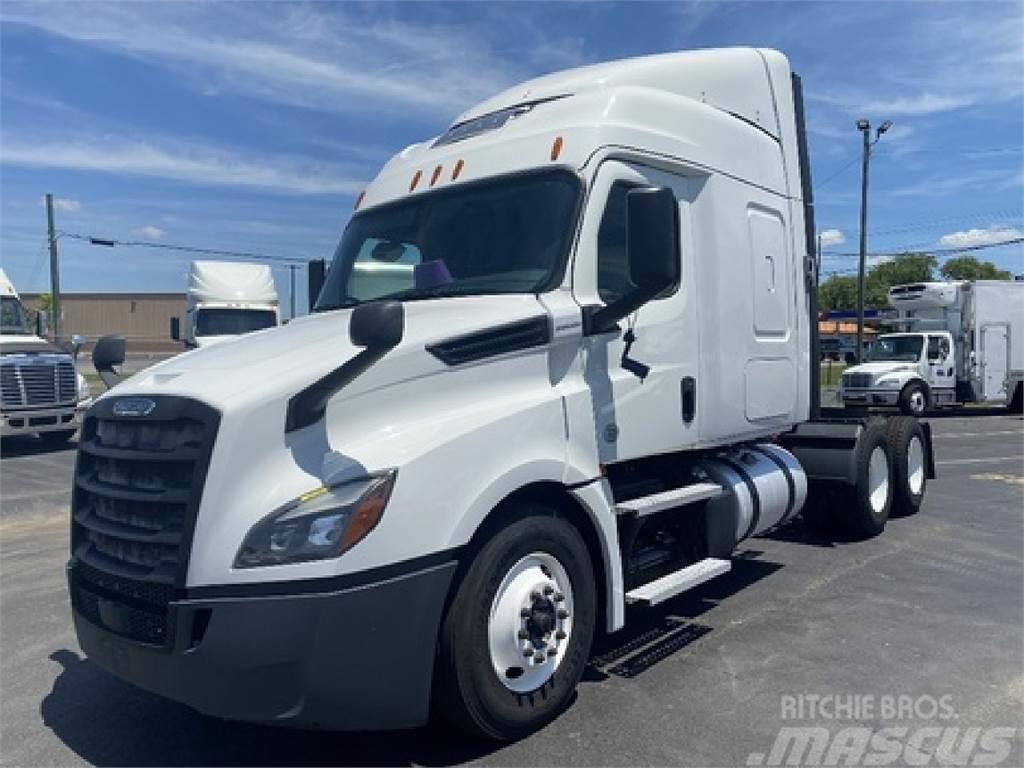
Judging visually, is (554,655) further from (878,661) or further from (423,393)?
(878,661)

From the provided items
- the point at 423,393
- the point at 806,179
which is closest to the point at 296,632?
the point at 423,393

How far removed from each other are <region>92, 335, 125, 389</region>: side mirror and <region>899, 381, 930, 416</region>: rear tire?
21171 mm

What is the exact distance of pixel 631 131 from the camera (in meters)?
4.80

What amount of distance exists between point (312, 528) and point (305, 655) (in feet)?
1.50

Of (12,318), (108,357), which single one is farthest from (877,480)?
(12,318)

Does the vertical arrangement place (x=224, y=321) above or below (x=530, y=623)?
above

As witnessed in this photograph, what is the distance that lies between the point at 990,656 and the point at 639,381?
254cm

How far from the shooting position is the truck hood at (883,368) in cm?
2244

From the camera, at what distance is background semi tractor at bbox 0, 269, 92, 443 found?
46.4 feet

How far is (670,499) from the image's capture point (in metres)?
4.90

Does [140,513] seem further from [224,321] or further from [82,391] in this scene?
[224,321]

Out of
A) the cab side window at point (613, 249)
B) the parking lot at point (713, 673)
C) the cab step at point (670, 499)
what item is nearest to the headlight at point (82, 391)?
the parking lot at point (713, 673)

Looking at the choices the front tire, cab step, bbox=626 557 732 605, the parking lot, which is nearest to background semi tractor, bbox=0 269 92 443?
the parking lot

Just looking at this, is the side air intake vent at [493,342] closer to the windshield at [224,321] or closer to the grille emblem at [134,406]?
the grille emblem at [134,406]
